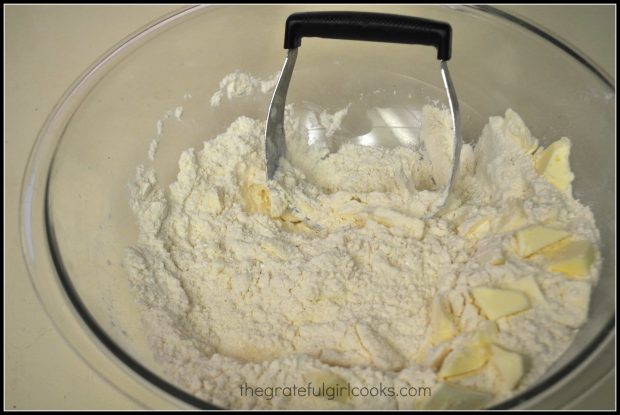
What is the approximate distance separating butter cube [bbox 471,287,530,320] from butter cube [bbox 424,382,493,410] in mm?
106

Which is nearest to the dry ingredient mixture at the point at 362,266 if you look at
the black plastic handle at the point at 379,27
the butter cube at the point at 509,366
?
the butter cube at the point at 509,366

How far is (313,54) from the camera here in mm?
1029

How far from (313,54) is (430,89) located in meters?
0.21

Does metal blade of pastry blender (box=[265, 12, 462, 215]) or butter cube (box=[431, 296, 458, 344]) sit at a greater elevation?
metal blade of pastry blender (box=[265, 12, 462, 215])

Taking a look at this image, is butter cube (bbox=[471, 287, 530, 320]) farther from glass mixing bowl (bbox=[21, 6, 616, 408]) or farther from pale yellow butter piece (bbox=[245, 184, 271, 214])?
pale yellow butter piece (bbox=[245, 184, 271, 214])

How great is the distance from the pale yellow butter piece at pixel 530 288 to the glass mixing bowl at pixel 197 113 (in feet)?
0.19

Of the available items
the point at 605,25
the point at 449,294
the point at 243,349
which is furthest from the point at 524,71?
the point at 243,349

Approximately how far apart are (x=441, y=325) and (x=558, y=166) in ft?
1.04

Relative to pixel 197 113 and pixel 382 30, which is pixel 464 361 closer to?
pixel 382 30

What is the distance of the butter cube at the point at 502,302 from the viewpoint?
27.3 inches

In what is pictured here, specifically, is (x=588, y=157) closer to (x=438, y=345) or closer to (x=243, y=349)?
(x=438, y=345)

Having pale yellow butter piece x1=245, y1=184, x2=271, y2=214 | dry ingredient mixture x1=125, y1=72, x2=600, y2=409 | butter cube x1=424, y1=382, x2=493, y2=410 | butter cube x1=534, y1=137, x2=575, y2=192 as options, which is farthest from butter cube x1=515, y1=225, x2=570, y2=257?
pale yellow butter piece x1=245, y1=184, x2=271, y2=214

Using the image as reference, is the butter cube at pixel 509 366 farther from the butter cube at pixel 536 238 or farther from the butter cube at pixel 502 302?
the butter cube at pixel 536 238

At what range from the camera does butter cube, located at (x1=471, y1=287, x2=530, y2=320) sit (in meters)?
0.69
